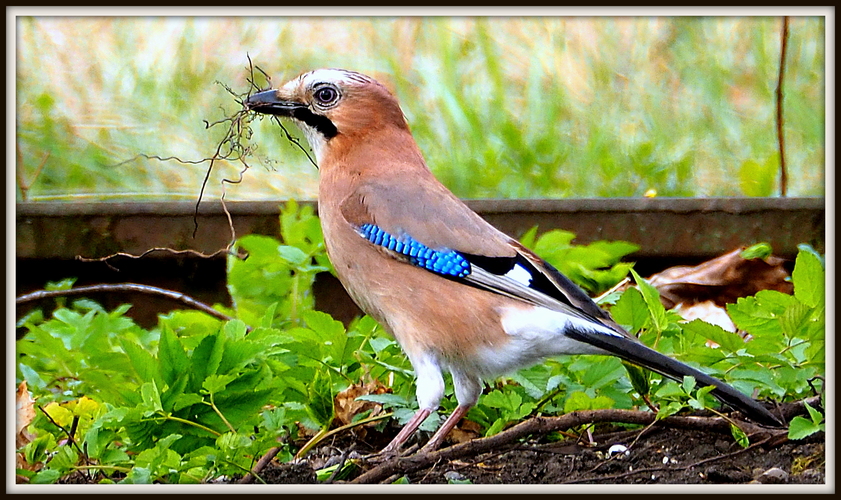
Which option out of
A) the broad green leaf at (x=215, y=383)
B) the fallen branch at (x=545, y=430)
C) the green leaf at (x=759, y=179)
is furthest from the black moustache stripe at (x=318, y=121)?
the green leaf at (x=759, y=179)

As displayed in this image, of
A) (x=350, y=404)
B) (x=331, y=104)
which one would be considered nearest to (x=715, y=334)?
(x=350, y=404)

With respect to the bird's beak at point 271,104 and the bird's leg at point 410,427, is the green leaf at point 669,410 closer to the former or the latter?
the bird's leg at point 410,427

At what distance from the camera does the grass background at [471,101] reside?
5.15 m

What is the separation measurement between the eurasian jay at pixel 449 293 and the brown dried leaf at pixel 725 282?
1.22 meters

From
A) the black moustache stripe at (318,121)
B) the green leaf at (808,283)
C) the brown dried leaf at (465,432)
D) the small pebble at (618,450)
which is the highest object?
the black moustache stripe at (318,121)

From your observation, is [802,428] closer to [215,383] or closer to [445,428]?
[445,428]

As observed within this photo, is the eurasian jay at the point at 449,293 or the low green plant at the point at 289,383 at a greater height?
the eurasian jay at the point at 449,293

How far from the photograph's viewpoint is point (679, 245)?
14.6 ft

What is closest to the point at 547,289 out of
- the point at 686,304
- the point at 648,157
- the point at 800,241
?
the point at 686,304

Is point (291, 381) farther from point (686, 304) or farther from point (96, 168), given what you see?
point (96, 168)

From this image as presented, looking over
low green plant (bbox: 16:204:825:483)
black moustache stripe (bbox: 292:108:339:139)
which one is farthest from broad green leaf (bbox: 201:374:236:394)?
black moustache stripe (bbox: 292:108:339:139)

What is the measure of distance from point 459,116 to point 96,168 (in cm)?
189

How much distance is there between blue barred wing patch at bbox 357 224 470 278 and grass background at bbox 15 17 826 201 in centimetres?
211

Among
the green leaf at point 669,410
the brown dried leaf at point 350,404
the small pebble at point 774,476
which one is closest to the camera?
the small pebble at point 774,476
